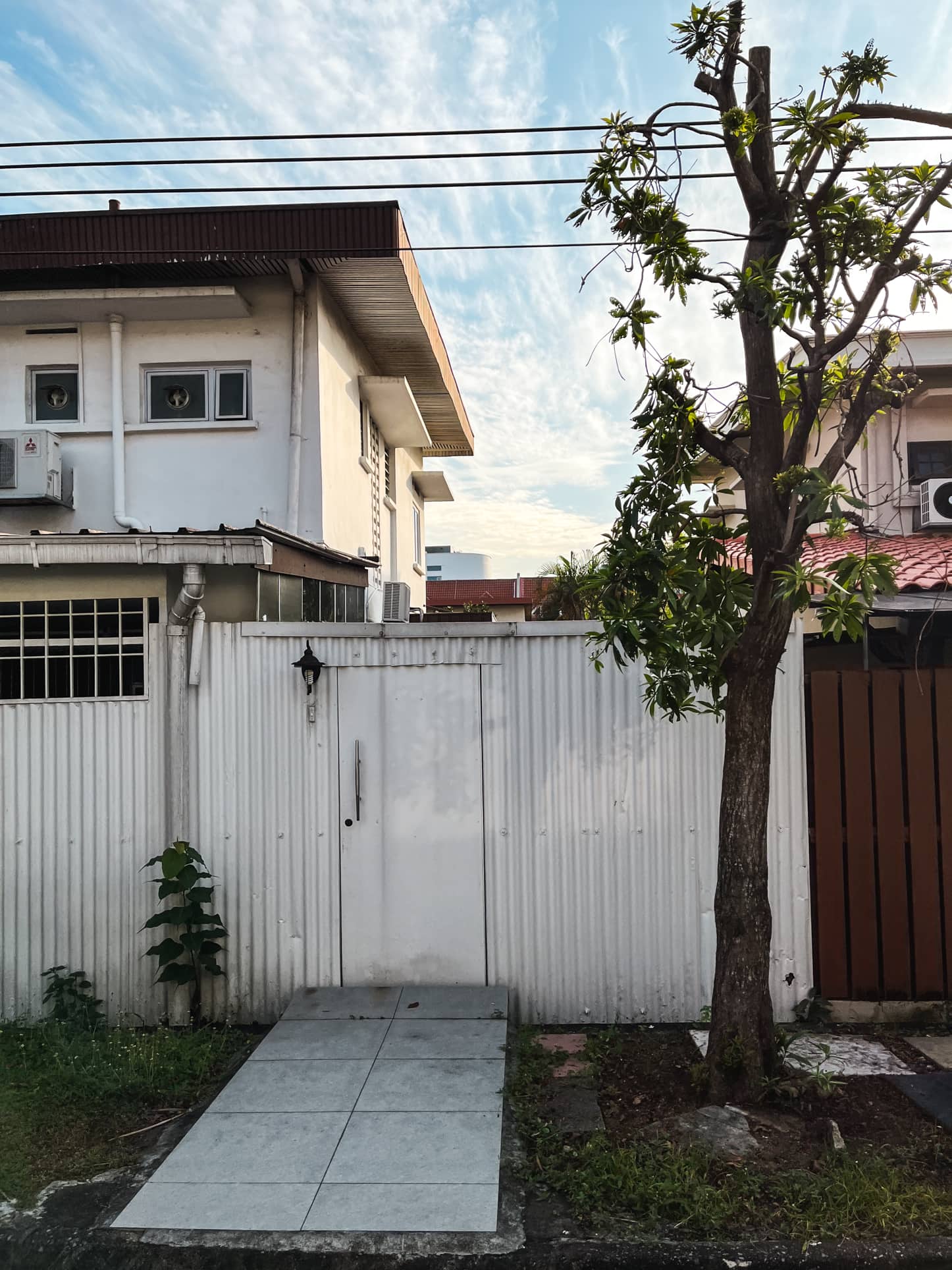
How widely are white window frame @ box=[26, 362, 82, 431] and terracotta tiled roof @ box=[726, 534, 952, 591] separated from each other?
6.73 m

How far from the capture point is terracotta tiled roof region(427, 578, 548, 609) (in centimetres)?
3244

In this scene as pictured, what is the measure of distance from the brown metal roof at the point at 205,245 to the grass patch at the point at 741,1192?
726cm

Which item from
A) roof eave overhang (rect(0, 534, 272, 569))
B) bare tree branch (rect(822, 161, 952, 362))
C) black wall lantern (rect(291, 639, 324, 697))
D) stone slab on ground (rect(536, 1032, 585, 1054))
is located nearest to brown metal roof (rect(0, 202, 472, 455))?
roof eave overhang (rect(0, 534, 272, 569))

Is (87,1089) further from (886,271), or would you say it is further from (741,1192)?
(886,271)

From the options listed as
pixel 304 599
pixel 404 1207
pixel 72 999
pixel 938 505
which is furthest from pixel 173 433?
pixel 938 505

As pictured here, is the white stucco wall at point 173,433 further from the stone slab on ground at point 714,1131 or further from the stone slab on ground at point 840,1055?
the stone slab on ground at point 714,1131

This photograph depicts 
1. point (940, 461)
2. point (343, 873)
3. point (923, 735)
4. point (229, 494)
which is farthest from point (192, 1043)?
point (940, 461)

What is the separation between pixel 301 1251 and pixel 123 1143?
1.37m

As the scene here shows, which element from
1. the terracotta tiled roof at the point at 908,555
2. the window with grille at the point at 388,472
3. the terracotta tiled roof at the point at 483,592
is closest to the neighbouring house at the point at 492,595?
the terracotta tiled roof at the point at 483,592

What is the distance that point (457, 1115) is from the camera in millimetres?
4219

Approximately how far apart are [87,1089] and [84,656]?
257 centimetres

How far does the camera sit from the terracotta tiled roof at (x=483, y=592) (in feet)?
106

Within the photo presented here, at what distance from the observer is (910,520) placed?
477 inches

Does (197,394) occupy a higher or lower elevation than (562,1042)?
higher
